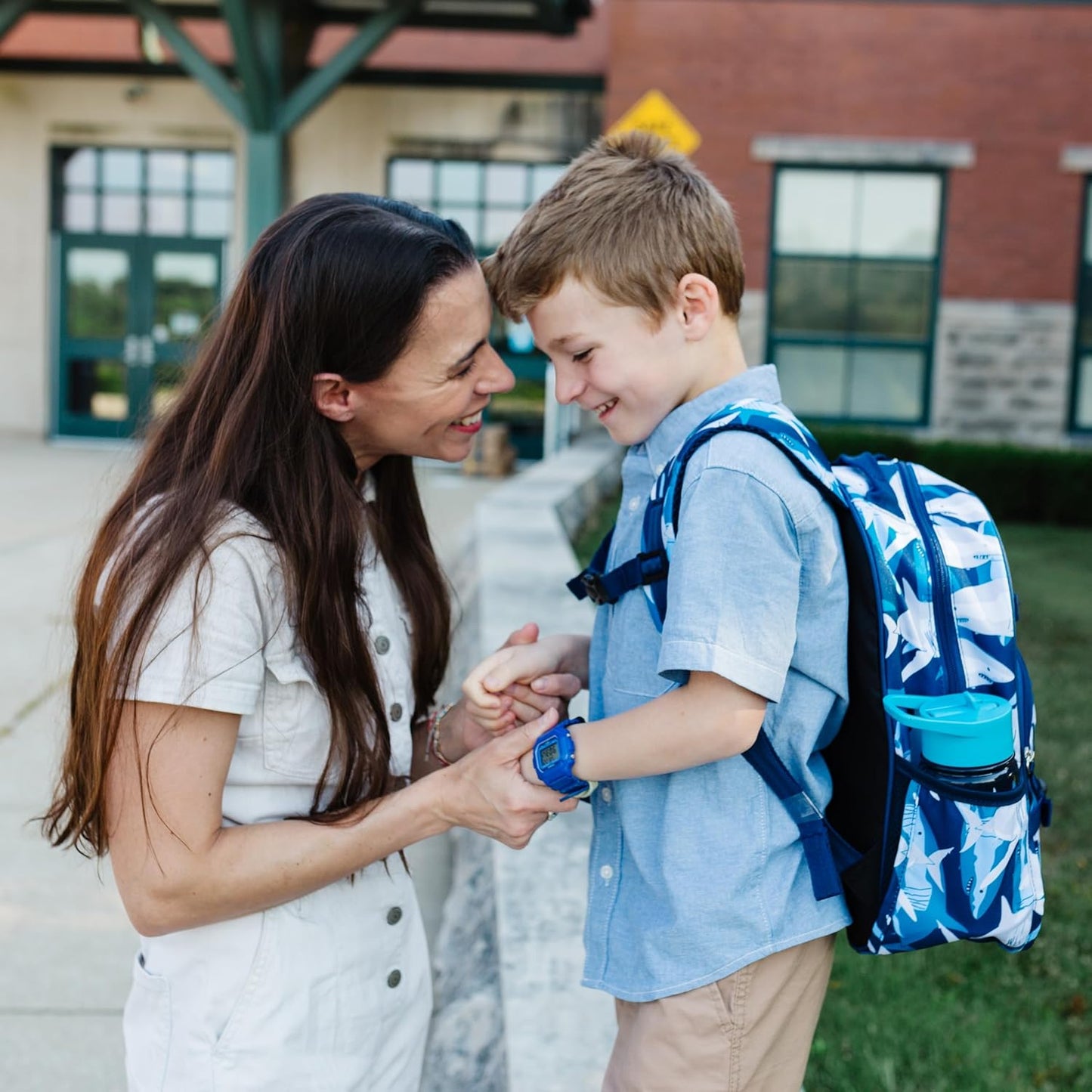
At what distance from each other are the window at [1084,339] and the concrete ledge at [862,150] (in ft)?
5.11

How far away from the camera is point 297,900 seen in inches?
67.7

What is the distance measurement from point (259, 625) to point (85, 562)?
26 cm

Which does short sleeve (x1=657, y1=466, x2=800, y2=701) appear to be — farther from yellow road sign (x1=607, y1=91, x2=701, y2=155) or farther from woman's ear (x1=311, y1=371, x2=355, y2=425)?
yellow road sign (x1=607, y1=91, x2=701, y2=155)

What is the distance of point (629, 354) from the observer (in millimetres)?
1750

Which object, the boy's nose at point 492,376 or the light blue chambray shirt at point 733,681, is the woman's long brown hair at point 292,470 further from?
the light blue chambray shirt at point 733,681

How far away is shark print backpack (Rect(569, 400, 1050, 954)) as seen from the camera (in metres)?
1.55

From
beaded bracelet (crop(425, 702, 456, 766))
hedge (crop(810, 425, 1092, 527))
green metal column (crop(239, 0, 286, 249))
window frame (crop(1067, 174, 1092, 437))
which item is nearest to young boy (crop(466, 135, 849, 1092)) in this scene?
beaded bracelet (crop(425, 702, 456, 766))

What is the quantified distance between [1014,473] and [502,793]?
1227 cm

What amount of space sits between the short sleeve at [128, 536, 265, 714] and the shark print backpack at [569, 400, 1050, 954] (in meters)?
0.50

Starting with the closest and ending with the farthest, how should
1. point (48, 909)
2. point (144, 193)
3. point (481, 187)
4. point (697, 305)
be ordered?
1. point (697, 305)
2. point (48, 909)
3. point (481, 187)
4. point (144, 193)

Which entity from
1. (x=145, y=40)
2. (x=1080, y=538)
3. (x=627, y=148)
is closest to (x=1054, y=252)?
(x=1080, y=538)

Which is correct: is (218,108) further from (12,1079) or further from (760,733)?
(760,733)

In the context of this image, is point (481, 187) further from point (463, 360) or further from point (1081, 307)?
point (463, 360)

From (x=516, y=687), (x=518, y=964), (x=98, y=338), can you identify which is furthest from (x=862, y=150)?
(x=516, y=687)
